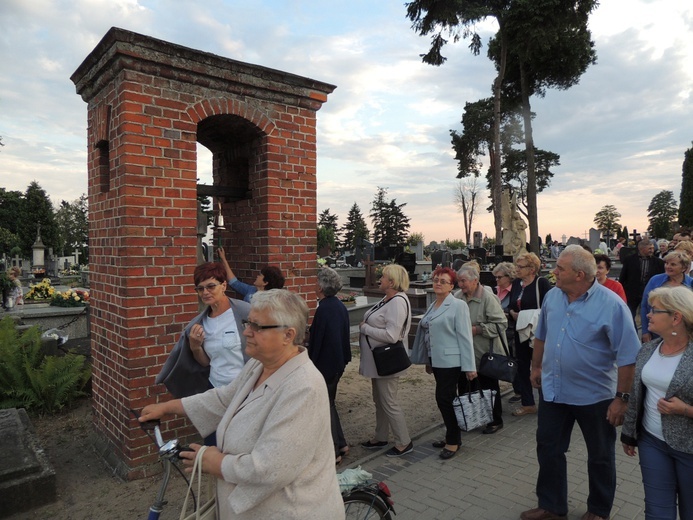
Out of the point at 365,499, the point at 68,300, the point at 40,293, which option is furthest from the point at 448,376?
the point at 40,293

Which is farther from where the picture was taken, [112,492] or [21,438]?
[21,438]

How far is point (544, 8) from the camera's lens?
843 inches

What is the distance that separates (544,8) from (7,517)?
2484cm

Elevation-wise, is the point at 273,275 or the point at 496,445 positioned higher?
the point at 273,275

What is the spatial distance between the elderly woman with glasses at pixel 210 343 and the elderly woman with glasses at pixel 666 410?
252cm

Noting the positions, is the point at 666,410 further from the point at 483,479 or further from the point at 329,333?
the point at 329,333

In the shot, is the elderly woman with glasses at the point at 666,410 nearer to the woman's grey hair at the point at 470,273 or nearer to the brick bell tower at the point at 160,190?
the woman's grey hair at the point at 470,273

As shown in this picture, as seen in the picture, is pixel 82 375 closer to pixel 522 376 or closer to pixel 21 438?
pixel 21 438

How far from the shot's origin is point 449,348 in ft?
14.6

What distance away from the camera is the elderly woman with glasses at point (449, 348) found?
4445 millimetres

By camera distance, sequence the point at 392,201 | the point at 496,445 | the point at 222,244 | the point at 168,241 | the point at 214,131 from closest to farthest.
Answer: the point at 168,241 → the point at 496,445 → the point at 214,131 → the point at 222,244 → the point at 392,201

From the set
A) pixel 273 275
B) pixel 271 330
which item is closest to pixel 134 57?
pixel 273 275

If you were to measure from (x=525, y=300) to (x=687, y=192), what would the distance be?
43.2 meters

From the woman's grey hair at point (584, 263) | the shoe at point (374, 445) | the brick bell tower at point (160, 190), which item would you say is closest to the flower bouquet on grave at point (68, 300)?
the brick bell tower at point (160, 190)
